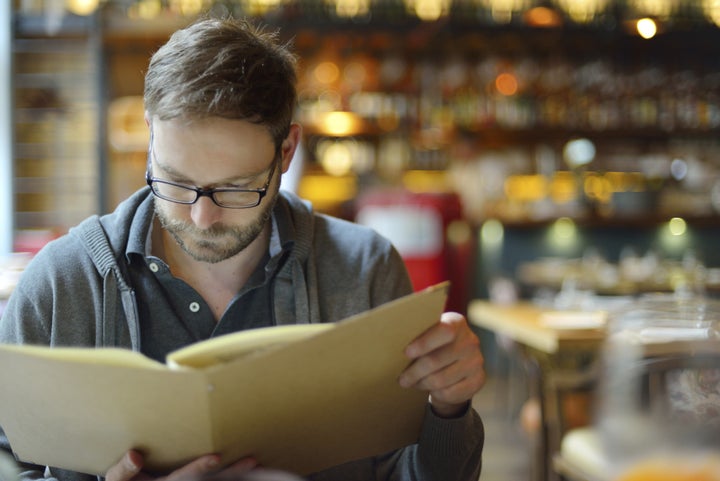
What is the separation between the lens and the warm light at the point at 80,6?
6176 millimetres

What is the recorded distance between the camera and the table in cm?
226

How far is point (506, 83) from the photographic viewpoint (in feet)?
22.0

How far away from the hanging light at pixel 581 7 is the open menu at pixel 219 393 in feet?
20.5

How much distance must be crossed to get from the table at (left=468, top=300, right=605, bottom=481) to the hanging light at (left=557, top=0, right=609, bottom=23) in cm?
387

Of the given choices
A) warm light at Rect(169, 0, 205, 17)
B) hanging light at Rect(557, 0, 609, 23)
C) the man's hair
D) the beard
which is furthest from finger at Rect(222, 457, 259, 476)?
hanging light at Rect(557, 0, 609, 23)

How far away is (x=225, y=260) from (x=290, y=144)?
23cm

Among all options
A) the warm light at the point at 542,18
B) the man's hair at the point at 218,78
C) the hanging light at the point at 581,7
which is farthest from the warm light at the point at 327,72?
the man's hair at the point at 218,78

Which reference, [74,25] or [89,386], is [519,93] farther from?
[89,386]

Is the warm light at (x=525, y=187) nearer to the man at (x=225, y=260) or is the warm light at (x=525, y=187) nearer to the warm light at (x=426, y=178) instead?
the warm light at (x=426, y=178)

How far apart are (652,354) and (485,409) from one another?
15.3ft

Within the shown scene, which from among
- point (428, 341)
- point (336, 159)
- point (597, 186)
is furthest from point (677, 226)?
point (428, 341)

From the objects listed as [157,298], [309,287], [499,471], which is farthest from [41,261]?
[499,471]

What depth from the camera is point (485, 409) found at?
513cm

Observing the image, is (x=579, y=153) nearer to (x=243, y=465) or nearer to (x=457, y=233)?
(x=457, y=233)
